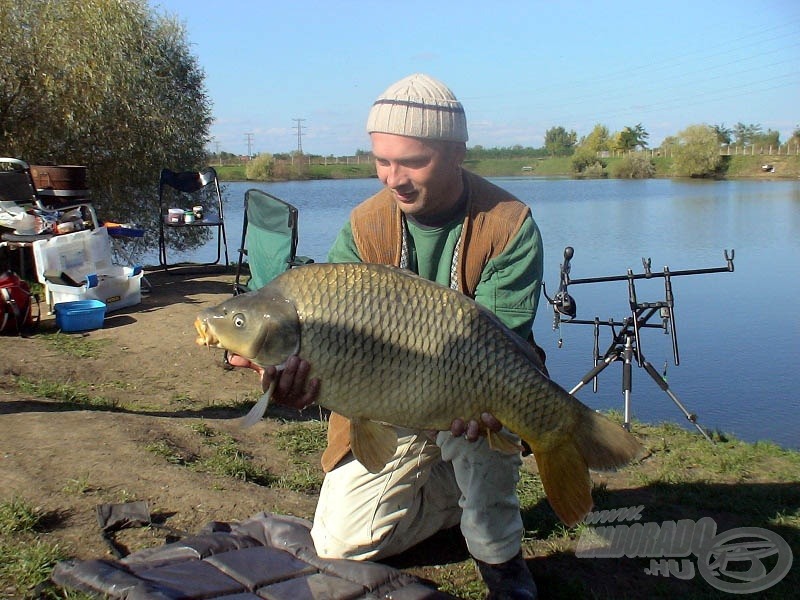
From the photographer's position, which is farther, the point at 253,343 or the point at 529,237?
the point at 529,237

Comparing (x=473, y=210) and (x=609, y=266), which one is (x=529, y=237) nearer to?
(x=473, y=210)

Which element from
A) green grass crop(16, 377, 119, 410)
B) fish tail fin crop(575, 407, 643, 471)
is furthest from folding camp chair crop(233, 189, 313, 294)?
fish tail fin crop(575, 407, 643, 471)

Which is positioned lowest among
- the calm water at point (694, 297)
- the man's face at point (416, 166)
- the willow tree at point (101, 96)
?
the calm water at point (694, 297)

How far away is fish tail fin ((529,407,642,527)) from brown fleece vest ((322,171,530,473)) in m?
0.54

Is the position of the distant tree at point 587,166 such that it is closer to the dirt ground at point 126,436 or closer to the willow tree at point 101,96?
the willow tree at point 101,96

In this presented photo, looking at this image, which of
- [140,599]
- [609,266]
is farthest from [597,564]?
[609,266]

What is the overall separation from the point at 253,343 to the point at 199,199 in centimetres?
922

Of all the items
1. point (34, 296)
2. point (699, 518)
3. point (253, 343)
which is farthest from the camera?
point (34, 296)

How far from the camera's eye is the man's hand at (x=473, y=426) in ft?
5.60

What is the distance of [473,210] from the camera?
2129mm

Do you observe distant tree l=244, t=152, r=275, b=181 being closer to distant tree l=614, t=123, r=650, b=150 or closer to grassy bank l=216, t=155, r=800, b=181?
grassy bank l=216, t=155, r=800, b=181

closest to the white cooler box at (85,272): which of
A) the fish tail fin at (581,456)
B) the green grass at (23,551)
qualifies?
the green grass at (23,551)

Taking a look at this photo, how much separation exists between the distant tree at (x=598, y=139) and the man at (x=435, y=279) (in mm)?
31071

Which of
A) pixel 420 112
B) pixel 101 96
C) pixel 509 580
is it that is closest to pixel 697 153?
pixel 101 96
